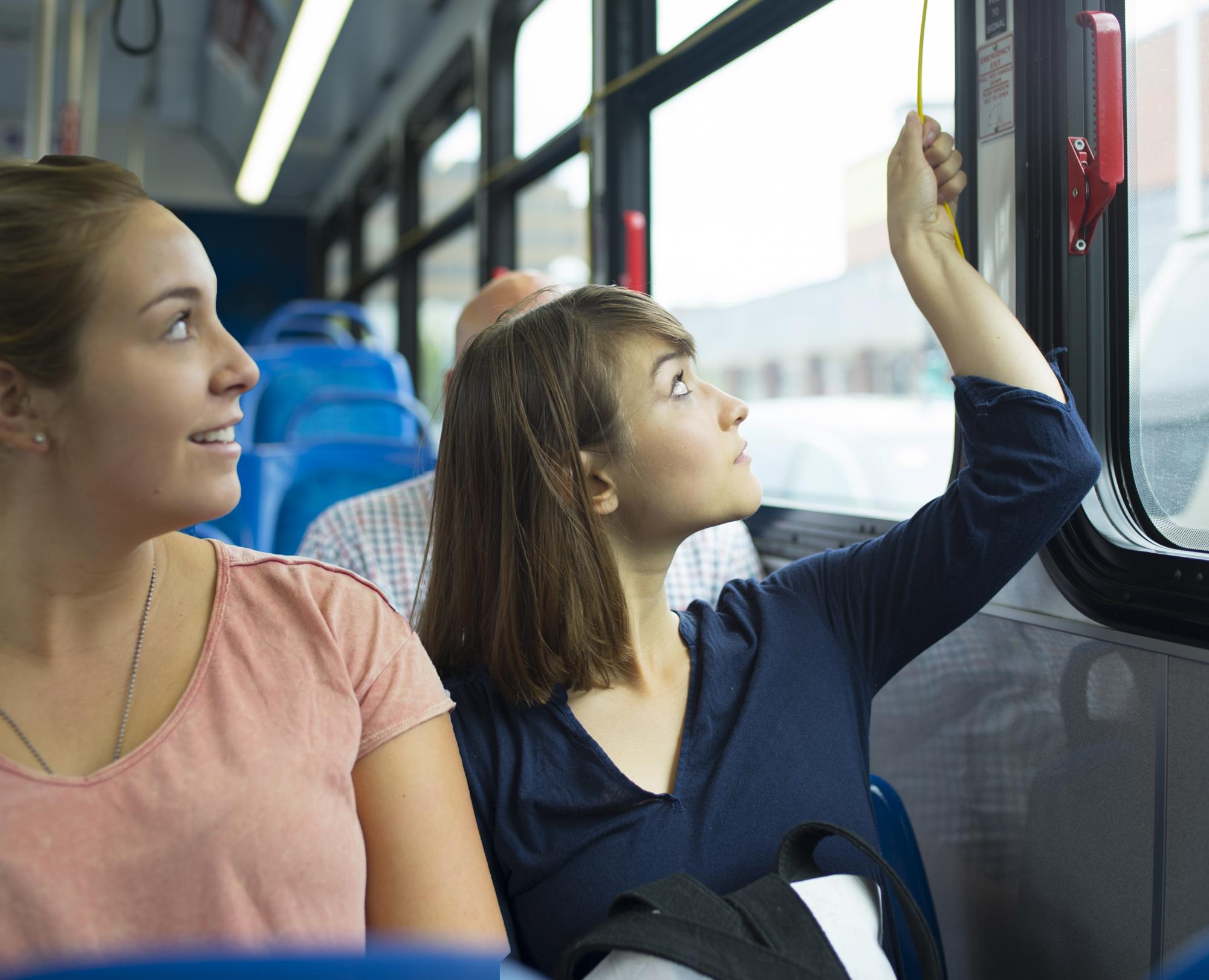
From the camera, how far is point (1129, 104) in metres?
1.36

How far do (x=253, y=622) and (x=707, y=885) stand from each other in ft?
1.62

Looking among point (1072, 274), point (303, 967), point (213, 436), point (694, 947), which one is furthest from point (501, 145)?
point (303, 967)

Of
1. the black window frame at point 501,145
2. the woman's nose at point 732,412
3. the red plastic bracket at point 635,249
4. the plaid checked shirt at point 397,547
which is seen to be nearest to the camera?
the woman's nose at point 732,412

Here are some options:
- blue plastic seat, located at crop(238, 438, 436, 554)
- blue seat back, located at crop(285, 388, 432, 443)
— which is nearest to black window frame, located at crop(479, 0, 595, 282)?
blue seat back, located at crop(285, 388, 432, 443)

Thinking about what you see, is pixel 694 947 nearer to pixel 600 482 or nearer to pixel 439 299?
pixel 600 482

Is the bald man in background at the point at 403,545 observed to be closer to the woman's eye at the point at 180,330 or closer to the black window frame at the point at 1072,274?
the black window frame at the point at 1072,274

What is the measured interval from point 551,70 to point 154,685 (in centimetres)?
320

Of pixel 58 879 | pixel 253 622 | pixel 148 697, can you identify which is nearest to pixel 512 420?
pixel 253 622

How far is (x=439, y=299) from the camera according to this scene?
5.79m

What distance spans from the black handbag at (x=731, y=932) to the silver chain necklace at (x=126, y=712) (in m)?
0.41

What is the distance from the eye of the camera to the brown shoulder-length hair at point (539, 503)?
3.88 ft

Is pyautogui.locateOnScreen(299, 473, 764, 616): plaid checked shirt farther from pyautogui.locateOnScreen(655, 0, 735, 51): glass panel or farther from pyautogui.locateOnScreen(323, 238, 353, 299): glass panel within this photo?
pyautogui.locateOnScreen(323, 238, 353, 299): glass panel

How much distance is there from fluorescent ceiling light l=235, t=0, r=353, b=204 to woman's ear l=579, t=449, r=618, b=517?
3701mm

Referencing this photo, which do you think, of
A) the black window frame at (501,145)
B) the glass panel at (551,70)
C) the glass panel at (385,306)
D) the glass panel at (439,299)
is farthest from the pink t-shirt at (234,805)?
the glass panel at (385,306)
